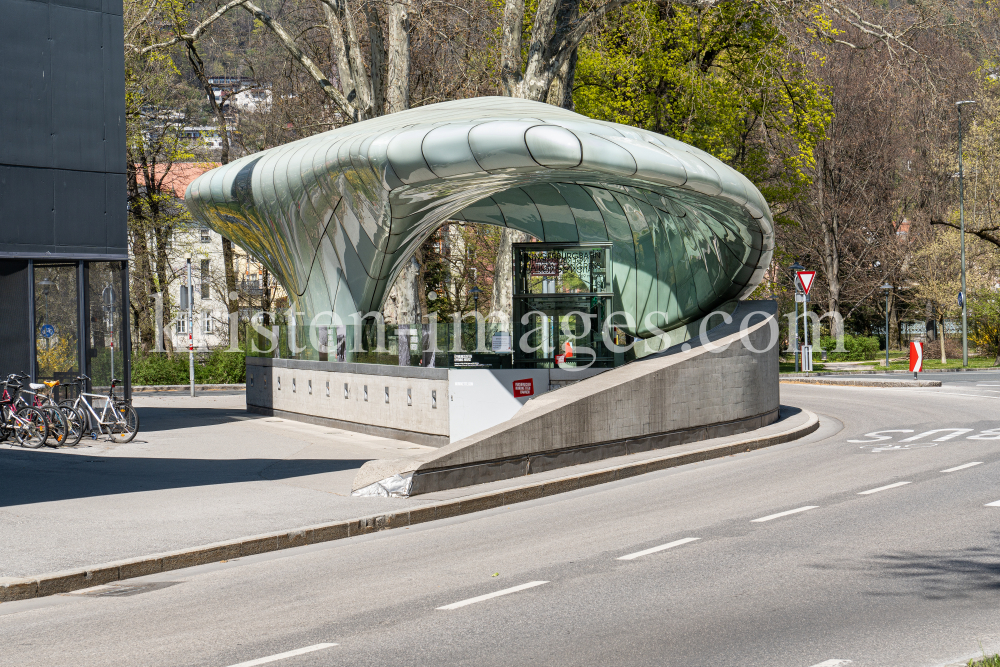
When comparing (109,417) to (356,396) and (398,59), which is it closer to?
(356,396)

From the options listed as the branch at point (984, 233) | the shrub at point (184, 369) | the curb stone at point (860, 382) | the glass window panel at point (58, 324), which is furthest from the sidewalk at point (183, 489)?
the branch at point (984, 233)

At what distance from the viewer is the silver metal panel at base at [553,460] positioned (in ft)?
41.1

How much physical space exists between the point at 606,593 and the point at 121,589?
4005 millimetres

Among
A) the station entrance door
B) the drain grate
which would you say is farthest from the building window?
the drain grate

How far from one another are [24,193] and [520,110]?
915 cm

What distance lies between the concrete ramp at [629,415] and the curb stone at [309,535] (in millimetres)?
710

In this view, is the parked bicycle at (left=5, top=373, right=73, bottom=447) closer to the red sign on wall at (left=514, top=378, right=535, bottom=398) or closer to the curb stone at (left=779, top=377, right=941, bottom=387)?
the red sign on wall at (left=514, top=378, right=535, bottom=398)

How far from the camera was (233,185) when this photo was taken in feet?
80.9

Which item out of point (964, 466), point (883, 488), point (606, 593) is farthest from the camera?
point (964, 466)

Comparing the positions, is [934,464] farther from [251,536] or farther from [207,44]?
[207,44]

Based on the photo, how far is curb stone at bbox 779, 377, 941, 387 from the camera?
98.7 feet

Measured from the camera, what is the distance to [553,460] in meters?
14.2

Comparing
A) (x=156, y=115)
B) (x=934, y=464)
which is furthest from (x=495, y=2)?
(x=934, y=464)

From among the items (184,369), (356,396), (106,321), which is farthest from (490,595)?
(184,369)
